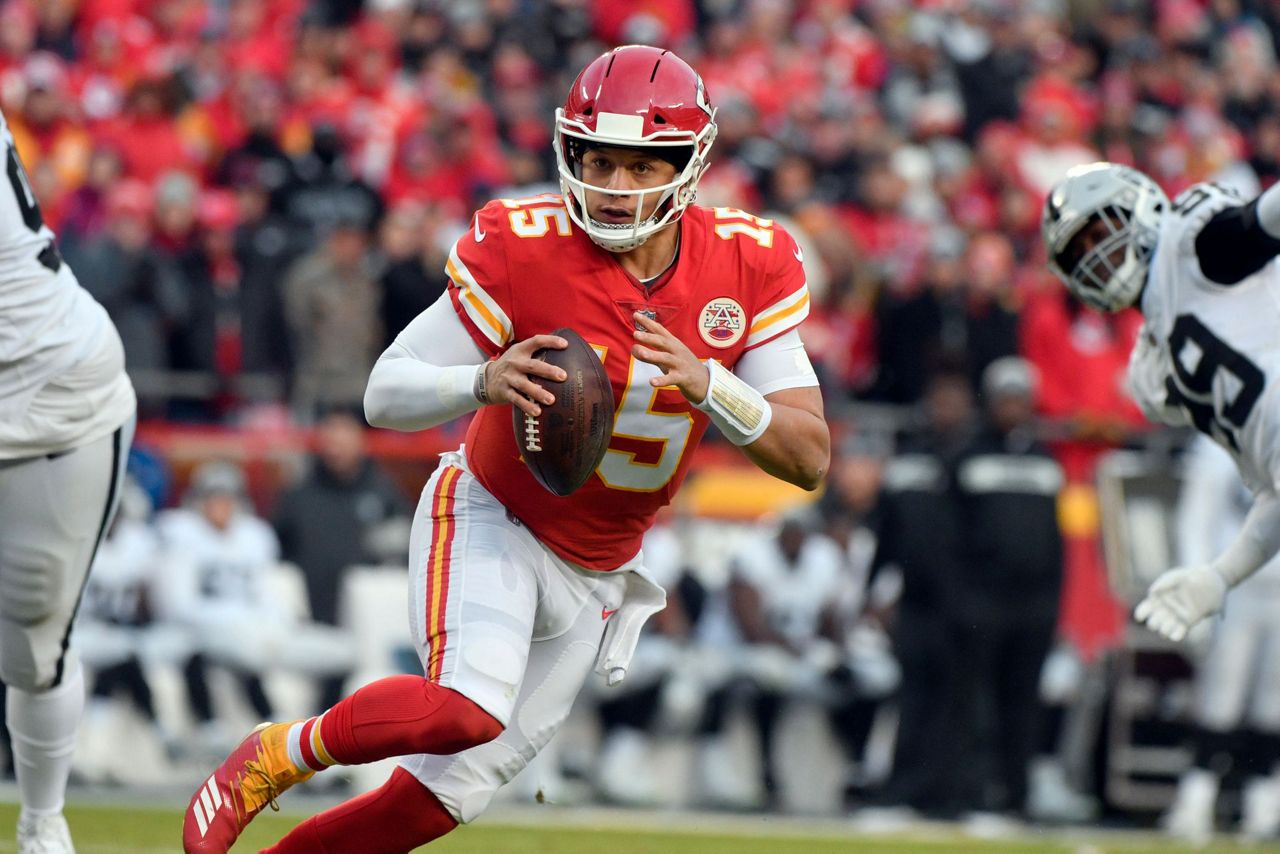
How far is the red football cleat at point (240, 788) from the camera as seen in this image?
432 centimetres

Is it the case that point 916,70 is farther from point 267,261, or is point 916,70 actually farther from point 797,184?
point 267,261

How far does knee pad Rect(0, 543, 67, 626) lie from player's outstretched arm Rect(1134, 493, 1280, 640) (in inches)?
111

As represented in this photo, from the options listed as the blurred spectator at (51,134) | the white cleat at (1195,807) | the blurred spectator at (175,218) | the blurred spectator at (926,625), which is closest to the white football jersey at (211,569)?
the blurred spectator at (175,218)

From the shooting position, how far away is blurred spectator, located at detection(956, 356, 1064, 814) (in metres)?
8.77

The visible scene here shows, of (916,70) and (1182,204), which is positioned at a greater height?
(916,70)

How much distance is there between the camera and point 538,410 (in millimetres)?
4152

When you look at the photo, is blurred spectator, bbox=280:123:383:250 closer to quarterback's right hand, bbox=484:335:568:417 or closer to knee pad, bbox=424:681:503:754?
quarterback's right hand, bbox=484:335:568:417

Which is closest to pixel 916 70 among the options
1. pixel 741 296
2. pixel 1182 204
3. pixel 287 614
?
pixel 287 614

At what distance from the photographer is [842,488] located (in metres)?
9.34

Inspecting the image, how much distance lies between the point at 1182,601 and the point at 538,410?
1997 millimetres

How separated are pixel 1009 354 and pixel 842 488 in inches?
52.9

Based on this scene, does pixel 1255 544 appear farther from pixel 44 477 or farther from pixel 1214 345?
pixel 44 477

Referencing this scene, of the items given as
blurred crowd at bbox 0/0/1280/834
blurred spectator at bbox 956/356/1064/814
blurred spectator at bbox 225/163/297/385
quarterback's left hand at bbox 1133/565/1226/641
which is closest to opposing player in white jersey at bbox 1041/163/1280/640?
quarterback's left hand at bbox 1133/565/1226/641

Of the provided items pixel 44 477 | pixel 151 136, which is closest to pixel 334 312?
pixel 151 136
